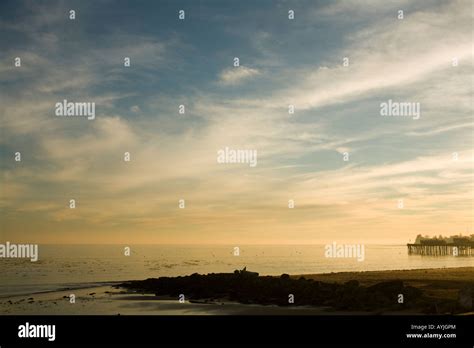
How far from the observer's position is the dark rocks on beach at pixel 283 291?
2891 cm

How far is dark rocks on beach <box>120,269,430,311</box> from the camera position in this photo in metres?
28.9

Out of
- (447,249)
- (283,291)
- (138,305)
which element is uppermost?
(283,291)

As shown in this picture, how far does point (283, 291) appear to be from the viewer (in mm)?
35156

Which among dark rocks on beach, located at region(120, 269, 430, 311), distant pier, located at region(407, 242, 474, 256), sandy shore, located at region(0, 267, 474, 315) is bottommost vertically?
distant pier, located at region(407, 242, 474, 256)
